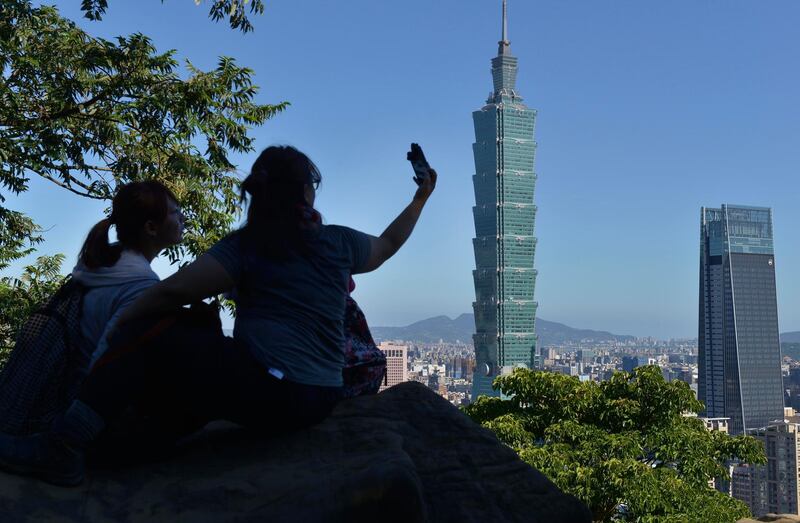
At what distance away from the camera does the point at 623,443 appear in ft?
28.7

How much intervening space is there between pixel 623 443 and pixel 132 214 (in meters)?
7.09

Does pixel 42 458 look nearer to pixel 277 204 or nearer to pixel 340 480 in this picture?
pixel 340 480

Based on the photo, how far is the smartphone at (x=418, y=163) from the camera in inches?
119

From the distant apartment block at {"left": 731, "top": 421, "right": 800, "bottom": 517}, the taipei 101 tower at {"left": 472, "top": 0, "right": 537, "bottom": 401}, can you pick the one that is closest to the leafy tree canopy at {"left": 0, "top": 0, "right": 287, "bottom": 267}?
the distant apartment block at {"left": 731, "top": 421, "right": 800, "bottom": 517}

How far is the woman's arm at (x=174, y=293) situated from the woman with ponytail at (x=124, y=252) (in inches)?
6.4

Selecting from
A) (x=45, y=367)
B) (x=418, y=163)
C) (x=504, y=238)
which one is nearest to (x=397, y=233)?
(x=418, y=163)

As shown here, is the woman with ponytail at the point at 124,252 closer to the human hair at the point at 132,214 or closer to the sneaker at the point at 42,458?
the human hair at the point at 132,214

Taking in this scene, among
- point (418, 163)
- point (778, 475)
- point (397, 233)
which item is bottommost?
point (778, 475)

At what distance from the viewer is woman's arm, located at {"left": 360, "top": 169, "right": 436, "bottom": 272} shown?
Answer: 2780mm

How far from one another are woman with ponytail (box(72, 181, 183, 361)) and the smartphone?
82 cm

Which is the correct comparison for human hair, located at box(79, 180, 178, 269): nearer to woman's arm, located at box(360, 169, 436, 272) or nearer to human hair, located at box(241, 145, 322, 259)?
human hair, located at box(241, 145, 322, 259)

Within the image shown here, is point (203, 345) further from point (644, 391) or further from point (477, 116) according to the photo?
point (477, 116)

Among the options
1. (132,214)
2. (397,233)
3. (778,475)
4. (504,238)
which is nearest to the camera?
(132,214)

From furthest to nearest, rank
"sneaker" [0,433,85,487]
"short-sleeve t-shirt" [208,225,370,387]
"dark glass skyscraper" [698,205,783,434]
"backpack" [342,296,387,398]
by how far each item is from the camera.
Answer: "dark glass skyscraper" [698,205,783,434], "backpack" [342,296,387,398], "short-sleeve t-shirt" [208,225,370,387], "sneaker" [0,433,85,487]
